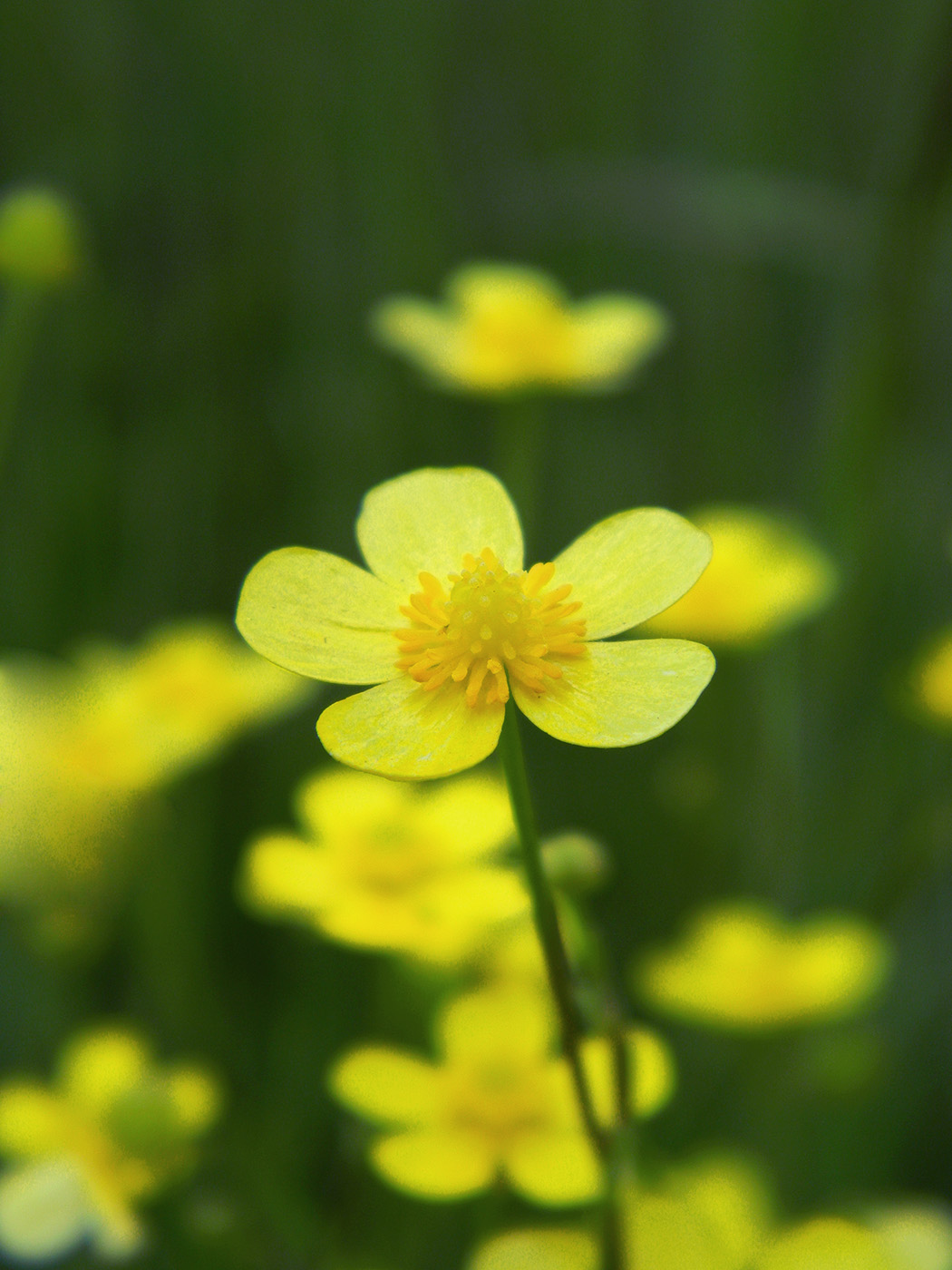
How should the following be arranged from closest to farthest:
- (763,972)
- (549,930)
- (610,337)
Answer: (549,930) → (763,972) → (610,337)

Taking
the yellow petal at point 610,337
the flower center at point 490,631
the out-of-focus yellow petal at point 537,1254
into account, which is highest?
the yellow petal at point 610,337

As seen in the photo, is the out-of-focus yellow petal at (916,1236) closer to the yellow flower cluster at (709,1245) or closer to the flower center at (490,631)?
the yellow flower cluster at (709,1245)

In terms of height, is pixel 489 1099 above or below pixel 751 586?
below

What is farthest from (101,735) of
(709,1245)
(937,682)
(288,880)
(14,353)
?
(14,353)

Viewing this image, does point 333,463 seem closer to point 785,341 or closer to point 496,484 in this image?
point 785,341

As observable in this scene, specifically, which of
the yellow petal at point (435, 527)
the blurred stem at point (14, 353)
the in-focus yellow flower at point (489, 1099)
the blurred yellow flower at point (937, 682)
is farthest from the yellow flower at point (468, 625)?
the blurred stem at point (14, 353)

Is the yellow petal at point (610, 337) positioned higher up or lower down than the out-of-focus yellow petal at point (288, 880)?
higher up

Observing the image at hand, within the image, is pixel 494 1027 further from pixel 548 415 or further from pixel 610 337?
pixel 548 415

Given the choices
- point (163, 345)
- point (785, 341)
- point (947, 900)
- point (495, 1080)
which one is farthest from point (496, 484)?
point (785, 341)
